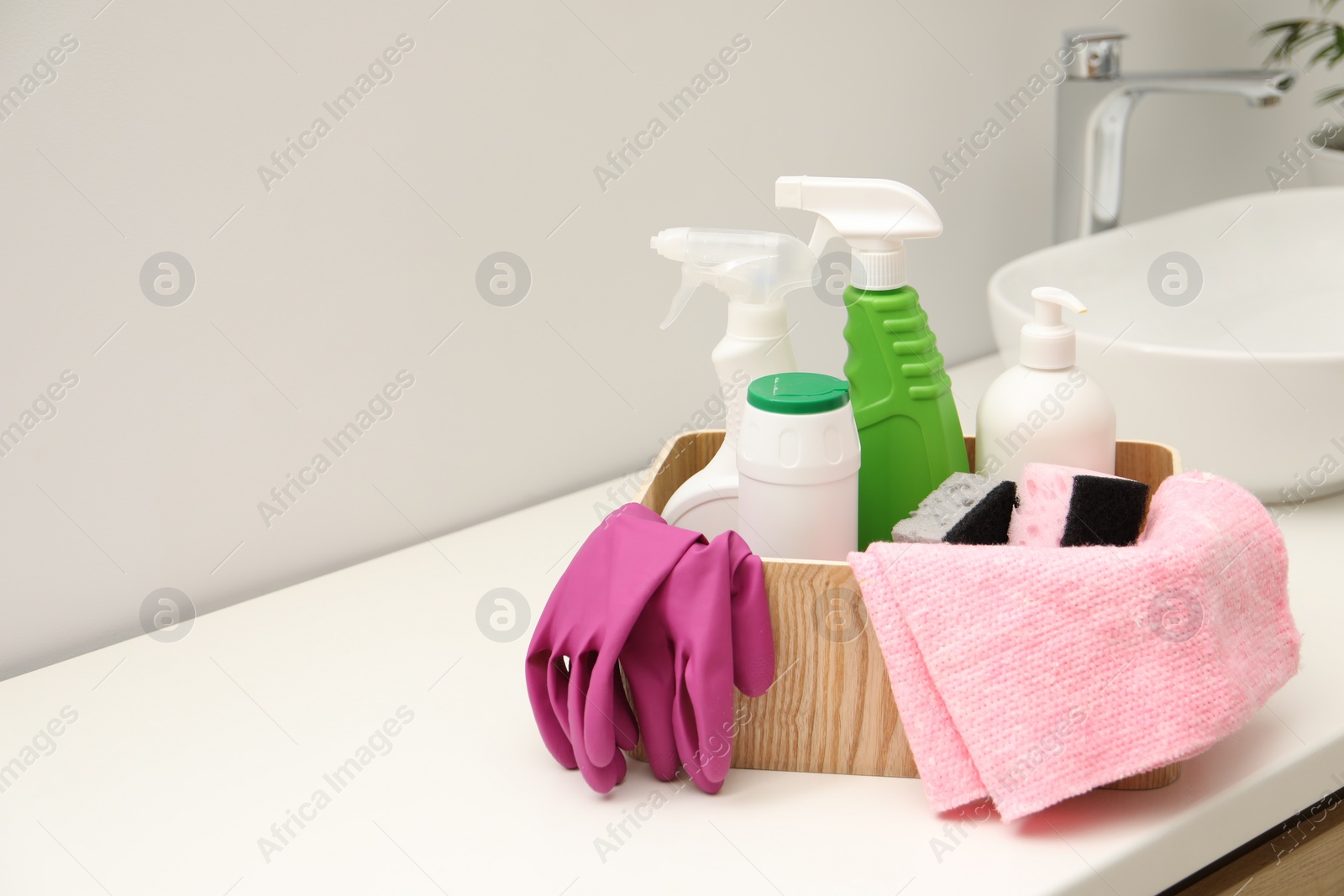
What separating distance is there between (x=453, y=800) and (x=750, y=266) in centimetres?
33

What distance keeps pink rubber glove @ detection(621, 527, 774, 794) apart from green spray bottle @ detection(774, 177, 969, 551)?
0.13 metres

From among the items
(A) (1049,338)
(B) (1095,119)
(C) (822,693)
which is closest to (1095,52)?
(B) (1095,119)

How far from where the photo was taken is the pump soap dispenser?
624mm

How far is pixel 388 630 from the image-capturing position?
0.74 meters

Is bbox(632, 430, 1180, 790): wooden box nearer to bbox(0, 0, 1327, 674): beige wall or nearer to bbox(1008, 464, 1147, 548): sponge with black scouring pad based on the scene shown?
bbox(1008, 464, 1147, 548): sponge with black scouring pad

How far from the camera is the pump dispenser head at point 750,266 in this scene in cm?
62

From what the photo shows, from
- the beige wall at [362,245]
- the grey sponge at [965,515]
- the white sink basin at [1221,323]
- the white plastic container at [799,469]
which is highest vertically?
the beige wall at [362,245]

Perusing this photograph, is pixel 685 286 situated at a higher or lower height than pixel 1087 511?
higher

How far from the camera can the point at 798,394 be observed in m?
0.56

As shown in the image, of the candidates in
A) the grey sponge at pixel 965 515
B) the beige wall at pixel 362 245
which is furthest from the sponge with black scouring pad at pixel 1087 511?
the beige wall at pixel 362 245

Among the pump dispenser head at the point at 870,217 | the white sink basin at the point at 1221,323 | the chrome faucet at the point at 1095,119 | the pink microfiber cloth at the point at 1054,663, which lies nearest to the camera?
the pink microfiber cloth at the point at 1054,663

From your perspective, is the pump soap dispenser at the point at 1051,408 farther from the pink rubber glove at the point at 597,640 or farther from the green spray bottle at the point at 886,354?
the pink rubber glove at the point at 597,640

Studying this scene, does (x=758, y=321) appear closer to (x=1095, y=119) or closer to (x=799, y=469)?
(x=799, y=469)

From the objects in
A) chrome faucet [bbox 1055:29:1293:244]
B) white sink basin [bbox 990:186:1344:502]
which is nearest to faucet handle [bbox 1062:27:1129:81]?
chrome faucet [bbox 1055:29:1293:244]
